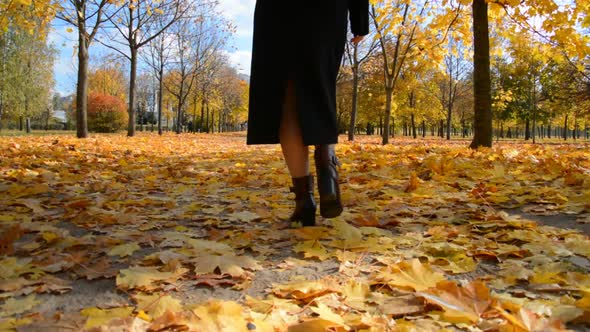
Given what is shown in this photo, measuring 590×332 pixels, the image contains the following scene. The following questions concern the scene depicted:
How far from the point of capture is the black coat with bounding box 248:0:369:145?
1.97m

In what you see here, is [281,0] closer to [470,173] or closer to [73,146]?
[470,173]

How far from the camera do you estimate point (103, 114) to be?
1281 inches

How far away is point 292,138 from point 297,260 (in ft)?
2.33

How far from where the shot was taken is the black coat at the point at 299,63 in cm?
197

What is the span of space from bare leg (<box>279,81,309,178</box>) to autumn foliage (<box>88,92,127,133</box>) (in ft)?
113

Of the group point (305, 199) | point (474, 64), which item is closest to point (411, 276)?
point (305, 199)

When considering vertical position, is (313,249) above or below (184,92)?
below

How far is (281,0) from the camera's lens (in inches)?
79.0

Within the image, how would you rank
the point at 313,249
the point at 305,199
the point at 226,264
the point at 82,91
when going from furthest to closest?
the point at 82,91 < the point at 305,199 < the point at 313,249 < the point at 226,264

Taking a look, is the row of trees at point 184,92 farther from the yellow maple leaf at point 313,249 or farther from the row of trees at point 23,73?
the yellow maple leaf at point 313,249

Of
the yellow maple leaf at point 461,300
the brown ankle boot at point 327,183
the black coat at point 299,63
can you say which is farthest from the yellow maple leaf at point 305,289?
the black coat at point 299,63

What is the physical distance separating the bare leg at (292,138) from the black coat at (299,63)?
0.04 meters

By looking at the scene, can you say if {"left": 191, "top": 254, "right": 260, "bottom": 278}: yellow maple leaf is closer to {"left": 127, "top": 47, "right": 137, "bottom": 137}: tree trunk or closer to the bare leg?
the bare leg

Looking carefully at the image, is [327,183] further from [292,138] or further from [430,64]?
[430,64]
